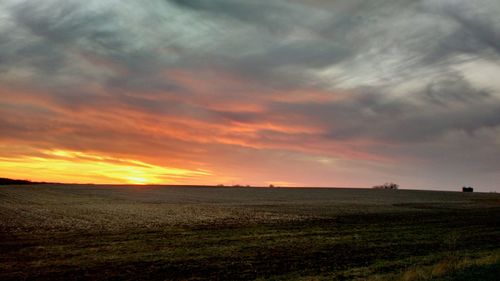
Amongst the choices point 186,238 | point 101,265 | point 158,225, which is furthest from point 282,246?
point 158,225

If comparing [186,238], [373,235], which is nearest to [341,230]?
[373,235]

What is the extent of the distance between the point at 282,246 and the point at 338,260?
562 centimetres

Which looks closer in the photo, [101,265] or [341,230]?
[101,265]

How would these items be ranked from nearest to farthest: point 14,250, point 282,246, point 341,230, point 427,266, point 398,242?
point 427,266
point 14,250
point 282,246
point 398,242
point 341,230

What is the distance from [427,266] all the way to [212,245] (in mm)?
13000

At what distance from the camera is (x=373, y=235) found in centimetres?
3600

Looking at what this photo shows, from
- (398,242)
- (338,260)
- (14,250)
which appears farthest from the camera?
(398,242)

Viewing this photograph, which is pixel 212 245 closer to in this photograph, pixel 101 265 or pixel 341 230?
pixel 101 265

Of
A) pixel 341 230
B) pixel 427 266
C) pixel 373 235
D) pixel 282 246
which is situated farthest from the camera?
pixel 341 230

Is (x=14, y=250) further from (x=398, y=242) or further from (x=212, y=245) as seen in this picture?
(x=398, y=242)

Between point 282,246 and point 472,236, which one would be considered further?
point 472,236

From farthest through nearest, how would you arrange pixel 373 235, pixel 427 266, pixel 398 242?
pixel 373 235
pixel 398 242
pixel 427 266

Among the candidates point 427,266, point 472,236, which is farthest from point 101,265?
point 472,236

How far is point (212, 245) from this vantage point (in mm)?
29625
